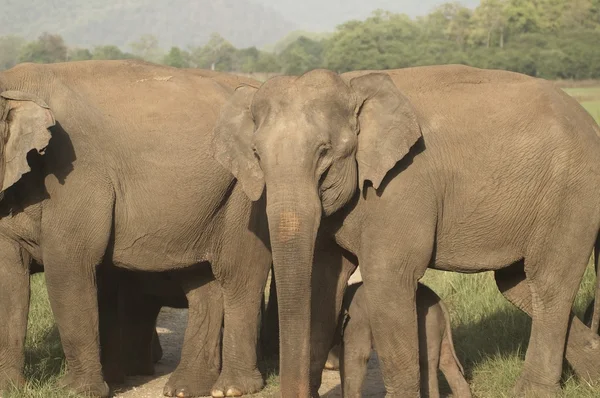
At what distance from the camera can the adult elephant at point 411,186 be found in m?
4.72

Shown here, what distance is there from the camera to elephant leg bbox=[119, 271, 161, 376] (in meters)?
6.83

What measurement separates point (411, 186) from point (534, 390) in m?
1.41

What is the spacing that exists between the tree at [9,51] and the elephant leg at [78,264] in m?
140

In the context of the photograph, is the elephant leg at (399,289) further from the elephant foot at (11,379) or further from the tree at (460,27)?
the tree at (460,27)

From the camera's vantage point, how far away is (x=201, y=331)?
6.56 meters

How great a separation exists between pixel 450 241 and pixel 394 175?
0.57 meters

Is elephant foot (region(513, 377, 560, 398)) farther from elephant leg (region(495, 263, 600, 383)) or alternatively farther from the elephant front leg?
the elephant front leg

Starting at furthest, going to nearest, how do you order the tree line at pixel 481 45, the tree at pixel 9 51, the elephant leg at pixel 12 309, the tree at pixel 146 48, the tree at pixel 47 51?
the tree at pixel 146 48 → the tree at pixel 9 51 → the tree at pixel 47 51 → the tree line at pixel 481 45 → the elephant leg at pixel 12 309

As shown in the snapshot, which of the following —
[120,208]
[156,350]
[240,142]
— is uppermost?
[240,142]

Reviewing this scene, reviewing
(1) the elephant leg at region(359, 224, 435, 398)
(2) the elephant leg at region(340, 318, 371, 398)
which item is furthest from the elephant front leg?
(2) the elephant leg at region(340, 318, 371, 398)

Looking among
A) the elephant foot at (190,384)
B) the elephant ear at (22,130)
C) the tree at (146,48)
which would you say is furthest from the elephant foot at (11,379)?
the tree at (146,48)

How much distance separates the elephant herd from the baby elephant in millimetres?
10

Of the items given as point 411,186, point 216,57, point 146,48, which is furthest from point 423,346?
point 146,48

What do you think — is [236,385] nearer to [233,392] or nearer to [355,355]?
[233,392]
